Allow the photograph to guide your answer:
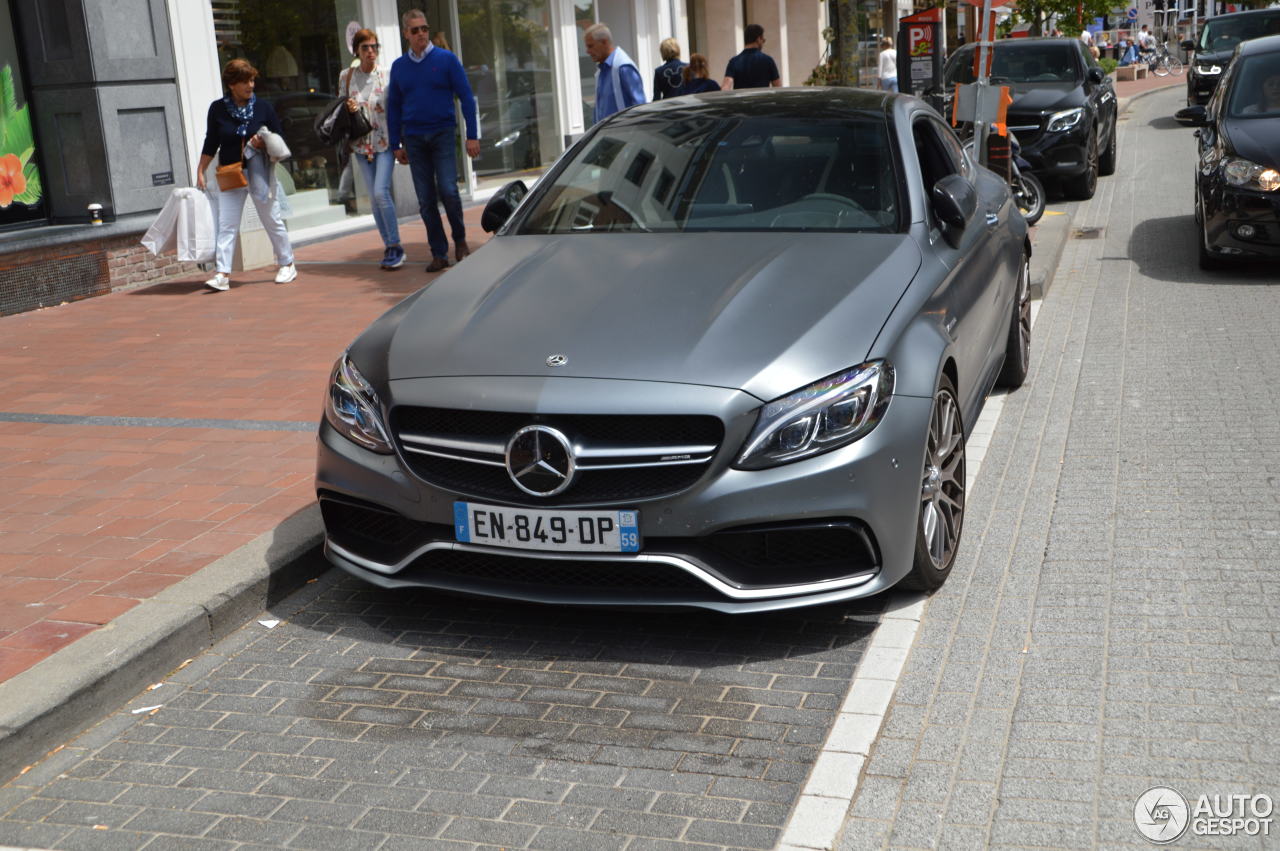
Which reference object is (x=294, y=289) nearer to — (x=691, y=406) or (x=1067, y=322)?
(x=1067, y=322)

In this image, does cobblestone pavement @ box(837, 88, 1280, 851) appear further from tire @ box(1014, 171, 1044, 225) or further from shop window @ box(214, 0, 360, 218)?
shop window @ box(214, 0, 360, 218)

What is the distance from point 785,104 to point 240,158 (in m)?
6.35

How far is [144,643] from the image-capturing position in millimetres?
4227

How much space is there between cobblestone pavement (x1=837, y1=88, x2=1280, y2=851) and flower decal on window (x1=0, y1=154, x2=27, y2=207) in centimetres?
799

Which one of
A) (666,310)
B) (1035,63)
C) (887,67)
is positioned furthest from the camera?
(887,67)

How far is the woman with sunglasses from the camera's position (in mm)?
11523

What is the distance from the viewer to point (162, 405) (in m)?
7.36

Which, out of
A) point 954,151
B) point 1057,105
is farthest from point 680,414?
point 1057,105

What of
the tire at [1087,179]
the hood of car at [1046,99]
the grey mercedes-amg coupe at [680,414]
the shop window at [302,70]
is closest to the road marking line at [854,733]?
the grey mercedes-amg coupe at [680,414]

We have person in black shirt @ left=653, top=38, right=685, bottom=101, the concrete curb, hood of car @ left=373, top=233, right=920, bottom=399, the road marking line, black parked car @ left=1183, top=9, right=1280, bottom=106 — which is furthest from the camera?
black parked car @ left=1183, top=9, right=1280, bottom=106

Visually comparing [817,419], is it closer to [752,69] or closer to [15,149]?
[15,149]

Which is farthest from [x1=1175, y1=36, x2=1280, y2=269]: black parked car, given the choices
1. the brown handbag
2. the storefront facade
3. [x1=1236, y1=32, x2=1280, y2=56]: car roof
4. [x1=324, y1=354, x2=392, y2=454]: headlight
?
the storefront facade

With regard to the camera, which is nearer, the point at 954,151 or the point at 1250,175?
the point at 954,151

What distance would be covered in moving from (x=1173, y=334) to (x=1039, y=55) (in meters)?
9.45
